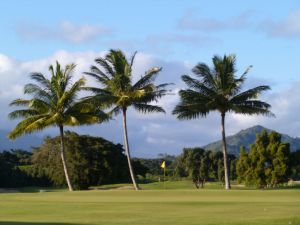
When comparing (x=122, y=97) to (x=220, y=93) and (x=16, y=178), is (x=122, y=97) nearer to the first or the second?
(x=220, y=93)

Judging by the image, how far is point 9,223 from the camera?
48.8ft

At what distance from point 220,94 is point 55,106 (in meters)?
12.3

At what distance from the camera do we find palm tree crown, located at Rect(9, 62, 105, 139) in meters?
43.8

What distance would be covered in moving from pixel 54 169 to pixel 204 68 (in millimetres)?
27017

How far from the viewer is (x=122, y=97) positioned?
42031 millimetres

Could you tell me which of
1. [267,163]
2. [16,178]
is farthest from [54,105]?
[16,178]

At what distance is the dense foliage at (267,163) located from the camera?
54594mm

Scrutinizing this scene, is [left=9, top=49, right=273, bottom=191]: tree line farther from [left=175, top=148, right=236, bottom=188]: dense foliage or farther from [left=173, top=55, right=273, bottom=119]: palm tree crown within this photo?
[left=175, top=148, right=236, bottom=188]: dense foliage

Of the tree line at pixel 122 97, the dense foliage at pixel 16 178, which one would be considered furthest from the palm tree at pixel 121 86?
the dense foliage at pixel 16 178

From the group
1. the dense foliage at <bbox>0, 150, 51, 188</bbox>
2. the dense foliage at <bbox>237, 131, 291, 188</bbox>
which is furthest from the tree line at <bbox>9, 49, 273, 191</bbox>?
the dense foliage at <bbox>0, 150, 51, 188</bbox>

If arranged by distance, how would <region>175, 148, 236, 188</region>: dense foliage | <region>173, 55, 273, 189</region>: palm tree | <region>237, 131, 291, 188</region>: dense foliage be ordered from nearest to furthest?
<region>173, 55, 273, 189</region>: palm tree < <region>237, 131, 291, 188</region>: dense foliage < <region>175, 148, 236, 188</region>: dense foliage

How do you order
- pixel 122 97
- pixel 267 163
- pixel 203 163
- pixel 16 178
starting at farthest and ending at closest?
1. pixel 203 163
2. pixel 16 178
3. pixel 267 163
4. pixel 122 97

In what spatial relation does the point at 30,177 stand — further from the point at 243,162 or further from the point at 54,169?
the point at 243,162

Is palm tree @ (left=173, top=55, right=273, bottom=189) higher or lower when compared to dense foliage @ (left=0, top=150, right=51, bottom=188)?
higher
